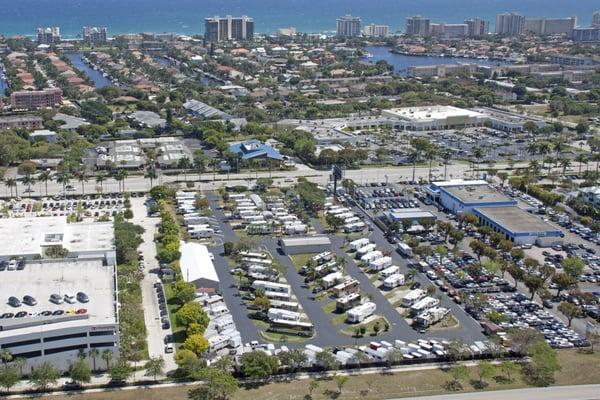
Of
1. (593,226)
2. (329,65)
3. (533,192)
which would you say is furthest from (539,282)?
(329,65)

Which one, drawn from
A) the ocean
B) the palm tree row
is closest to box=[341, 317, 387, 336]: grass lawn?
the palm tree row

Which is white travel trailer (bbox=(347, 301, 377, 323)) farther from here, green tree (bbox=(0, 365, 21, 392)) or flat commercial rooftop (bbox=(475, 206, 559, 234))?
green tree (bbox=(0, 365, 21, 392))

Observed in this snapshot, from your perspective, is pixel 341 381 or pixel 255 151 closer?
pixel 341 381

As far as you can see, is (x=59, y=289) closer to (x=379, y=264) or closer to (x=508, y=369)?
(x=379, y=264)

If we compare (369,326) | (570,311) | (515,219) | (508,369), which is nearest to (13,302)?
(369,326)

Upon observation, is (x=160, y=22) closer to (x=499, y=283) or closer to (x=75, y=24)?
(x=75, y=24)
